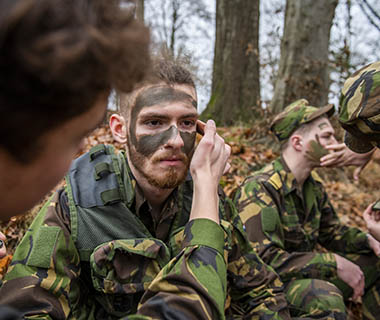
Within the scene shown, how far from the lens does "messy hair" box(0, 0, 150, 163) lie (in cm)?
74

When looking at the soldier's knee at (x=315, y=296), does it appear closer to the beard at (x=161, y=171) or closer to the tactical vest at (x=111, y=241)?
the tactical vest at (x=111, y=241)

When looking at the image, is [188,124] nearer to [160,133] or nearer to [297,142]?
[160,133]

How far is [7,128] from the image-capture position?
82cm

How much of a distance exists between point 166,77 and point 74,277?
1399 mm

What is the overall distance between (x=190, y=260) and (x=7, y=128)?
40.9 inches

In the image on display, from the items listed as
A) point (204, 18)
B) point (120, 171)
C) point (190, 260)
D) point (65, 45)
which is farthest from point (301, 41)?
point (204, 18)

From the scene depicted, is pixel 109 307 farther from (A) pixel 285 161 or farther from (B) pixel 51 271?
(A) pixel 285 161

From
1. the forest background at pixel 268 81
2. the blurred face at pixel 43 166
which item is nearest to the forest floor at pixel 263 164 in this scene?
the forest background at pixel 268 81

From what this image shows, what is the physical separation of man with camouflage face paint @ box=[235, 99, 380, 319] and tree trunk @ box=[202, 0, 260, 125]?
11.2 ft

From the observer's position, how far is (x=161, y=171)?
6.95ft

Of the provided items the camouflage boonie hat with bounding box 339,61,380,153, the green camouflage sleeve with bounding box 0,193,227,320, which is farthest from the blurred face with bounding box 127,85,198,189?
the camouflage boonie hat with bounding box 339,61,380,153

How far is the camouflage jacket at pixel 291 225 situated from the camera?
2.97 metres

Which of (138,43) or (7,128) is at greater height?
(138,43)

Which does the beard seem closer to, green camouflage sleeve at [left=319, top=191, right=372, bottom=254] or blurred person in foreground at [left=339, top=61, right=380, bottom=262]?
blurred person in foreground at [left=339, top=61, right=380, bottom=262]
